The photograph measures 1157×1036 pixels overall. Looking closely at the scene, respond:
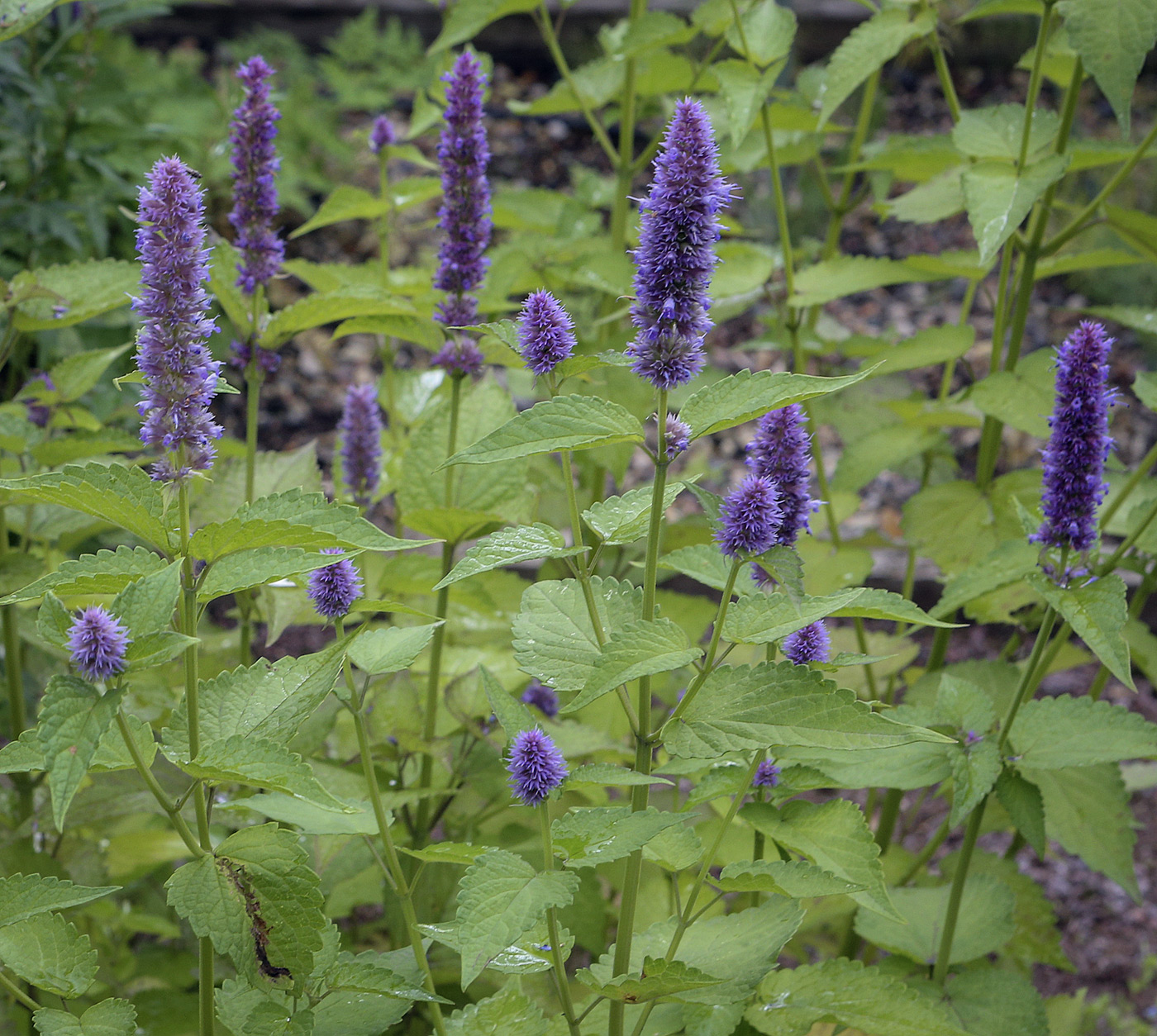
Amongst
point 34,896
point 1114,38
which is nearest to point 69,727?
point 34,896

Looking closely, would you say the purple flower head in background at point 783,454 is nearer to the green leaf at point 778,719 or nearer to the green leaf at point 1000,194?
the green leaf at point 778,719

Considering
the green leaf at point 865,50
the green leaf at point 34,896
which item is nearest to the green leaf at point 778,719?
the green leaf at point 34,896

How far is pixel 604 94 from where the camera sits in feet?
10.0

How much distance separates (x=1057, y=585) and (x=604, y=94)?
77.3 inches

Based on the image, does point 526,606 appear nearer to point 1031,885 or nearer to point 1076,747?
point 1076,747

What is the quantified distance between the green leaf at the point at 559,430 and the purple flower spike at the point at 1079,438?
31.3 inches

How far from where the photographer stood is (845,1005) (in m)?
1.63

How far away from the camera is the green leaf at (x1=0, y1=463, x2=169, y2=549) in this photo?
4.10ft

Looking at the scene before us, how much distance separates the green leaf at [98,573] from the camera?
50.1 inches

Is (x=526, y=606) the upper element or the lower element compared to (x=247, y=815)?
upper

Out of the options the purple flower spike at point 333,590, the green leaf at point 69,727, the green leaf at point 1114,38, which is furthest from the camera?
the green leaf at point 1114,38

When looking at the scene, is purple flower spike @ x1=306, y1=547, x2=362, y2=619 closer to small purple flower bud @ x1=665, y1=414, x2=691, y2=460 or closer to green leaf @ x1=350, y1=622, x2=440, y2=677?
green leaf @ x1=350, y1=622, x2=440, y2=677

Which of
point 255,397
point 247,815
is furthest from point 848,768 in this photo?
point 255,397

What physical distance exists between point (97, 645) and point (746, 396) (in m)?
0.78
